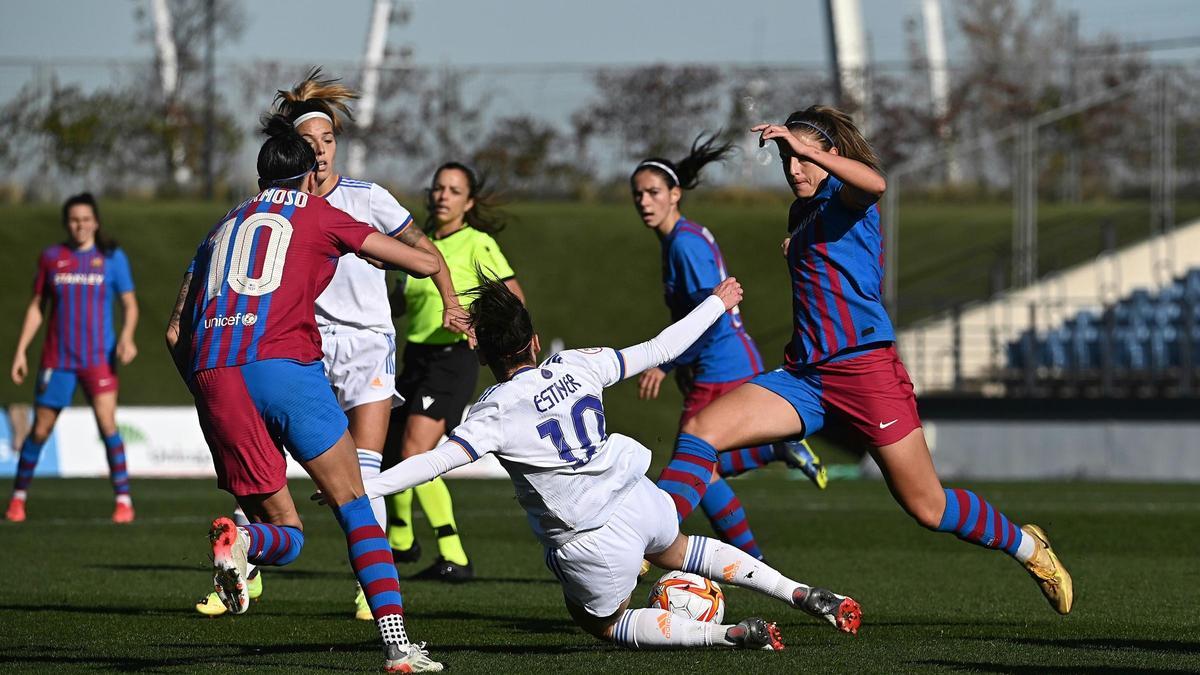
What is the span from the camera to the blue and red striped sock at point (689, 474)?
20.4 ft

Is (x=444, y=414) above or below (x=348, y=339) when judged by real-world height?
below

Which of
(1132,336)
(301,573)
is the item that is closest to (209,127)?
(1132,336)

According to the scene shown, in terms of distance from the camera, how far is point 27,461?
12.1m

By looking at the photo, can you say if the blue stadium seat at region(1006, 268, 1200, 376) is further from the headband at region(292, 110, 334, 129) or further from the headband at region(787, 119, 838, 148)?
the headband at region(292, 110, 334, 129)

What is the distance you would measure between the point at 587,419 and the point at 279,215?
1.26 meters

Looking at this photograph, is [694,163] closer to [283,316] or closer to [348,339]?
[348,339]

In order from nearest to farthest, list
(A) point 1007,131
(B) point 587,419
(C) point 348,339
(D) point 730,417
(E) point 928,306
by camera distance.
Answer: (B) point 587,419 < (D) point 730,417 < (C) point 348,339 < (E) point 928,306 < (A) point 1007,131

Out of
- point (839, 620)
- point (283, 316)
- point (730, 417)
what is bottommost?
point (839, 620)

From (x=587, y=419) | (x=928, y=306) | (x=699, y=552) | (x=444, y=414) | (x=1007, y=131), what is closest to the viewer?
(x=587, y=419)

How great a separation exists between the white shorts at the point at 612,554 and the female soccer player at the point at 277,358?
605 millimetres

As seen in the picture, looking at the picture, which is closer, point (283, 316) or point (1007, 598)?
point (283, 316)

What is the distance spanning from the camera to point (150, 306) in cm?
2577

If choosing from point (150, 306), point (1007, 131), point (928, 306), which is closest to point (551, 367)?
point (928, 306)

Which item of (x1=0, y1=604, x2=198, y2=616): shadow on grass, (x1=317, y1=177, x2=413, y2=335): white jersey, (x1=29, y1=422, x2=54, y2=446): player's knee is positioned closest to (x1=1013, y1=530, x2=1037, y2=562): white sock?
(x1=317, y1=177, x2=413, y2=335): white jersey
